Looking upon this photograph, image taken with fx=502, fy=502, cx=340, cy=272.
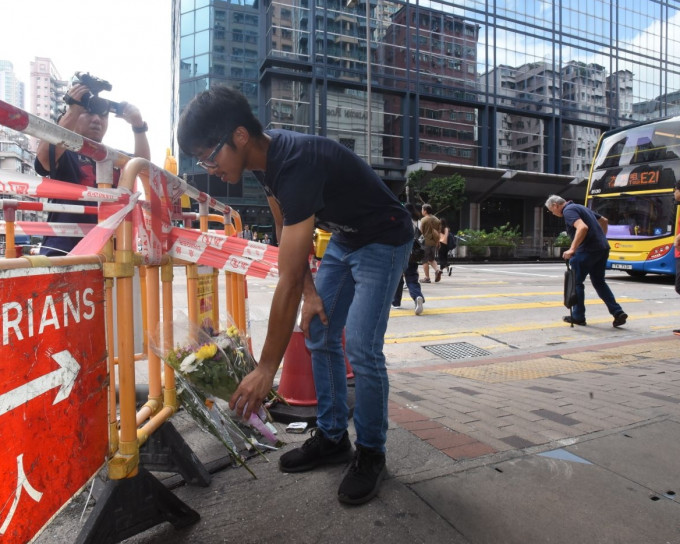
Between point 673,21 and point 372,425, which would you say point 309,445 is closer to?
point 372,425

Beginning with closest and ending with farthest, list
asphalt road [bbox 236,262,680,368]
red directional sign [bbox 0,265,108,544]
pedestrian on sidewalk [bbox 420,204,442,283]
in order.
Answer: red directional sign [bbox 0,265,108,544] < asphalt road [bbox 236,262,680,368] < pedestrian on sidewalk [bbox 420,204,442,283]

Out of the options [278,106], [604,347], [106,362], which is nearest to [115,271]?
[106,362]

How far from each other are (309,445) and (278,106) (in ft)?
104

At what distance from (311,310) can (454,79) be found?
36932 millimetres

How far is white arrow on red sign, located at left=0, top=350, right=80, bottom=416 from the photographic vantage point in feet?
3.73

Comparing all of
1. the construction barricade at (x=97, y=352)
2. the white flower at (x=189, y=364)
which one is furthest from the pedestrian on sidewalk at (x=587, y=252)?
the white flower at (x=189, y=364)

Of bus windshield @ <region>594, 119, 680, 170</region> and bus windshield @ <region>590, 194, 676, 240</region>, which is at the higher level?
bus windshield @ <region>594, 119, 680, 170</region>

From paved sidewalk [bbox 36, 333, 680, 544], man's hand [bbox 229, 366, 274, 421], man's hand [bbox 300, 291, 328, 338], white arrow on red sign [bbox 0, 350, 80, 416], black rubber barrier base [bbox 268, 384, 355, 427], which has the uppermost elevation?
man's hand [bbox 300, 291, 328, 338]

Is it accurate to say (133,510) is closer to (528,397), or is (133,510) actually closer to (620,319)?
(528,397)

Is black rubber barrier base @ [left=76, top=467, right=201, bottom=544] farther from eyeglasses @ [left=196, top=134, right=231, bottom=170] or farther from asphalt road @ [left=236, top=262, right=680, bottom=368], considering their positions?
asphalt road @ [left=236, top=262, right=680, bottom=368]

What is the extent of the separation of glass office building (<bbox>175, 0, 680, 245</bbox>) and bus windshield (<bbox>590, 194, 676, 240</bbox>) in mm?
18744

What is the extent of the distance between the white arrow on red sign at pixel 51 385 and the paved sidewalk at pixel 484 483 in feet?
2.56

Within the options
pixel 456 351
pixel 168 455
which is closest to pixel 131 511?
pixel 168 455

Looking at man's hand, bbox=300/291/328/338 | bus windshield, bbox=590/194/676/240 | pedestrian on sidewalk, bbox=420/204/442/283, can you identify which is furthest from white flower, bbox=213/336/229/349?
bus windshield, bbox=590/194/676/240
